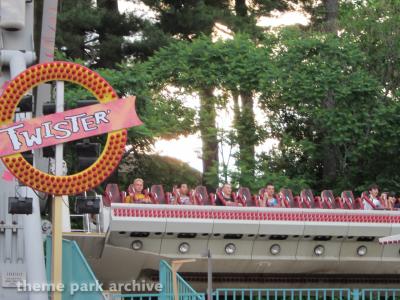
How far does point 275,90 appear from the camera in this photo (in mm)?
40125

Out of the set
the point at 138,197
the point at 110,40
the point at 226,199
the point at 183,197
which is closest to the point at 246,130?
the point at 110,40

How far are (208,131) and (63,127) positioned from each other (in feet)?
77.2

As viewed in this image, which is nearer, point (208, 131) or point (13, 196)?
point (13, 196)

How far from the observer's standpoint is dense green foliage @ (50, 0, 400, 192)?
1532 inches

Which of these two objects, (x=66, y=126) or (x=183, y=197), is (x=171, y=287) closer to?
(x=66, y=126)

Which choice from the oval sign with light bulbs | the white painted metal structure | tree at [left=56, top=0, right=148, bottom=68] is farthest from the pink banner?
tree at [left=56, top=0, right=148, bottom=68]

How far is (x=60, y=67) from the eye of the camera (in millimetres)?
18141

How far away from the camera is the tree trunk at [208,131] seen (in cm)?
4053

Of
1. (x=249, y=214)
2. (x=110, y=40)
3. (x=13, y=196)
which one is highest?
(x=110, y=40)

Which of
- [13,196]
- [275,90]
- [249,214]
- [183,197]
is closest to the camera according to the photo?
[13,196]

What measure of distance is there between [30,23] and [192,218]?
29.4 feet

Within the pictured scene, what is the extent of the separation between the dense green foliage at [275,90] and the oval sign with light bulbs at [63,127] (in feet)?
62.4

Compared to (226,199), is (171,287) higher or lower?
lower

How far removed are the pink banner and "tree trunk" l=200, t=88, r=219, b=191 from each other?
2211cm
